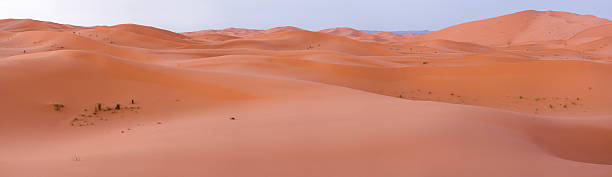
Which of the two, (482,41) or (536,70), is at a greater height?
(482,41)

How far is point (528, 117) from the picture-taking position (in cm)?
666

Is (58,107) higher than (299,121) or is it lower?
lower

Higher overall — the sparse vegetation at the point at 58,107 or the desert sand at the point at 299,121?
the desert sand at the point at 299,121

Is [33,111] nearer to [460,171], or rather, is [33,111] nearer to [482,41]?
[460,171]

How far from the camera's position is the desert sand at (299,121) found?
4.26m

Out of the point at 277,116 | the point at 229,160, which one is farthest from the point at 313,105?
the point at 229,160

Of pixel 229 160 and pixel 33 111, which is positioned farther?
pixel 33 111

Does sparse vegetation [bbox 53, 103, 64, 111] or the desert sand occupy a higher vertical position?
the desert sand

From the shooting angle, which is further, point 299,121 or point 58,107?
point 58,107

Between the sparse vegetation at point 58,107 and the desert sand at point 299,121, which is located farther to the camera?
the sparse vegetation at point 58,107

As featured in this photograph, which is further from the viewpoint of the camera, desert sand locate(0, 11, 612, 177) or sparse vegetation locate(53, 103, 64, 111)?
sparse vegetation locate(53, 103, 64, 111)

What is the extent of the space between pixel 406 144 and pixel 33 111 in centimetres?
736

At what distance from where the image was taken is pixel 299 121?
20.5ft

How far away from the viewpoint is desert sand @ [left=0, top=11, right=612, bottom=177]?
4.26m
